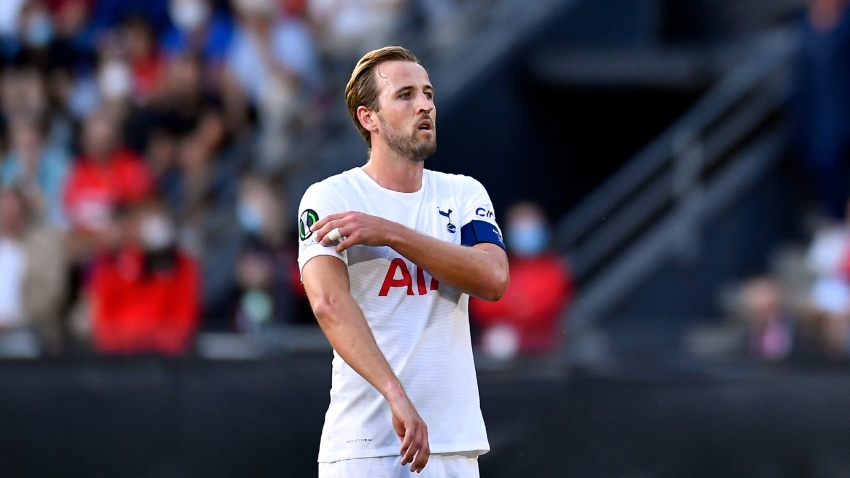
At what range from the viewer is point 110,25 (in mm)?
14211

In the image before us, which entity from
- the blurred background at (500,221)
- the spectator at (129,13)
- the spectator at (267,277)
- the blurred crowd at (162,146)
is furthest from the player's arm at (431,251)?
the spectator at (129,13)

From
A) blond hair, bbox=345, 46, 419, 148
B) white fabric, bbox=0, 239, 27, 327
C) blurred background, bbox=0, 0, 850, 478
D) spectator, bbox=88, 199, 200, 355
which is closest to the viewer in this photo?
blond hair, bbox=345, 46, 419, 148

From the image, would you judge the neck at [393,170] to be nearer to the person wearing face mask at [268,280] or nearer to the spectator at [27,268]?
the person wearing face mask at [268,280]

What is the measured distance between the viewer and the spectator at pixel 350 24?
14531 mm

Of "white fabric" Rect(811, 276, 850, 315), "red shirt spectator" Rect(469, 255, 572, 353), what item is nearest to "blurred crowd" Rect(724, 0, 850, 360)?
"white fabric" Rect(811, 276, 850, 315)

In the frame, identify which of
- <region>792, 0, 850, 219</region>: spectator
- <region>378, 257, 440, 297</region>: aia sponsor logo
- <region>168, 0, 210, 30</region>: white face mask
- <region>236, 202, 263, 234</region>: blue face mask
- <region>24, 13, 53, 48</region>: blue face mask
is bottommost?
<region>378, 257, 440, 297</region>: aia sponsor logo

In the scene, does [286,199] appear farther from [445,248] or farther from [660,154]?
[445,248]

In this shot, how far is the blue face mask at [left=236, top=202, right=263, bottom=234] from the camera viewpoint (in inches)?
468

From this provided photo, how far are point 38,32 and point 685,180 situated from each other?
715 centimetres

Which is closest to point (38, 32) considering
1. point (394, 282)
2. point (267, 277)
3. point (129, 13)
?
point (129, 13)

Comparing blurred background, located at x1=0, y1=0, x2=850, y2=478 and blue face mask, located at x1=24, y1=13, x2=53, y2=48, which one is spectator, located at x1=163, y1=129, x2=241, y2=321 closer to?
blurred background, located at x1=0, y1=0, x2=850, y2=478

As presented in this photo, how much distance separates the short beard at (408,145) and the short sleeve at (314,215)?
0.92 feet

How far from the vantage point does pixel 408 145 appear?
476 centimetres

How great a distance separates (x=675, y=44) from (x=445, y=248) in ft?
43.9
